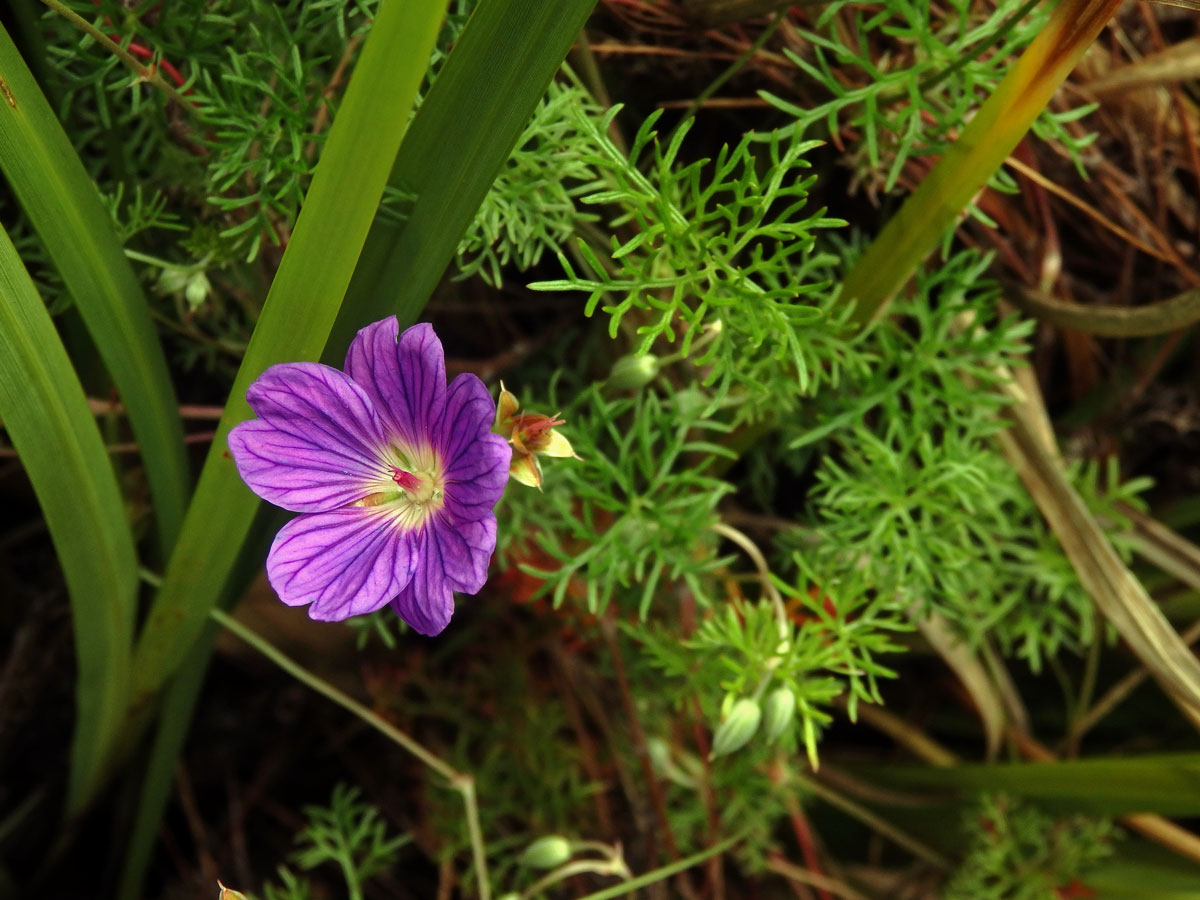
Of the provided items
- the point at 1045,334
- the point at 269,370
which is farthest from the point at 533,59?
the point at 1045,334

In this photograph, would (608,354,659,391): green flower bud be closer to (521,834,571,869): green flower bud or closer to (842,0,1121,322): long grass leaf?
(842,0,1121,322): long grass leaf

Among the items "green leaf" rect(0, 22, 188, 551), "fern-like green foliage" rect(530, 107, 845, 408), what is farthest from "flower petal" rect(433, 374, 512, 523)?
"green leaf" rect(0, 22, 188, 551)

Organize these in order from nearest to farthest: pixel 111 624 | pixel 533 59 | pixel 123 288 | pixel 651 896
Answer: pixel 533 59
pixel 123 288
pixel 111 624
pixel 651 896

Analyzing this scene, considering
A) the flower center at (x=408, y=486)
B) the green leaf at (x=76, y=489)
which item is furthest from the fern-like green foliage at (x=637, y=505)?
the green leaf at (x=76, y=489)

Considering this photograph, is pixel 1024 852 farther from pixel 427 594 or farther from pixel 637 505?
pixel 427 594

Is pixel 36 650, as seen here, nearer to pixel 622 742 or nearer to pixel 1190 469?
pixel 622 742

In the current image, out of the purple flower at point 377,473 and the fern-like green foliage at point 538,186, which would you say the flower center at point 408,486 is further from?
the fern-like green foliage at point 538,186
